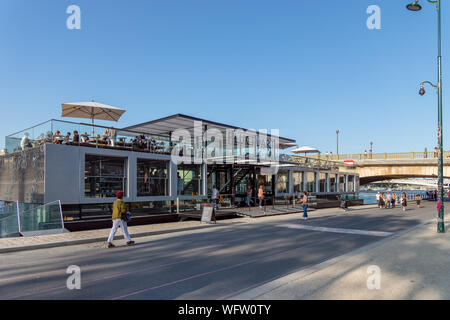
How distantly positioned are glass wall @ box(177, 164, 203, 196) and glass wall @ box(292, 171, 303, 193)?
40.9 feet

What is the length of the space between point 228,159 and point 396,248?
13.2 meters

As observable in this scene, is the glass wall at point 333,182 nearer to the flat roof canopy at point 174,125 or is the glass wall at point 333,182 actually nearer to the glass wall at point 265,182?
the glass wall at point 265,182

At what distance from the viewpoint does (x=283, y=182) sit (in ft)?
95.6

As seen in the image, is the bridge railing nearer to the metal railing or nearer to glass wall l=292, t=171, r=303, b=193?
glass wall l=292, t=171, r=303, b=193

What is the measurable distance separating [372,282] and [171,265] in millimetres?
4576

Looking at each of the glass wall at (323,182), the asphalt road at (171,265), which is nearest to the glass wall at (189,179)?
the asphalt road at (171,265)

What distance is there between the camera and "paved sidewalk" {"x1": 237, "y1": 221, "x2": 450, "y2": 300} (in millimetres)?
5504

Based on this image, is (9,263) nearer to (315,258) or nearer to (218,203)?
(315,258)

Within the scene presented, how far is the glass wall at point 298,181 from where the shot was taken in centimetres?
3057

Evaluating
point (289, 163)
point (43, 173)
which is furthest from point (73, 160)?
point (289, 163)

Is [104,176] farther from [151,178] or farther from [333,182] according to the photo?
[333,182]

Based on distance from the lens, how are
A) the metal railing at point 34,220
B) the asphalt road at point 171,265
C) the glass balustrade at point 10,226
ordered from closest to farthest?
1. the asphalt road at point 171,265
2. the metal railing at point 34,220
3. the glass balustrade at point 10,226

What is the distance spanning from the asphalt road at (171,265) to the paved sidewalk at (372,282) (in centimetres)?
60

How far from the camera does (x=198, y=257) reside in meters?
9.02
